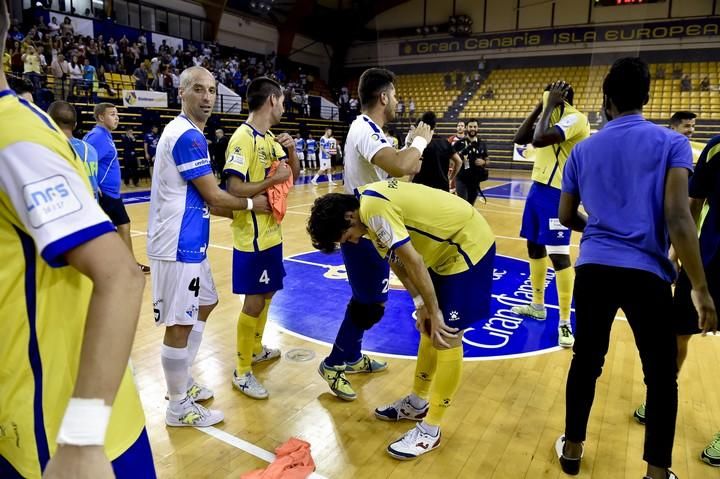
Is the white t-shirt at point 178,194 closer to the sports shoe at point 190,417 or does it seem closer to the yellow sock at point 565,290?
the sports shoe at point 190,417

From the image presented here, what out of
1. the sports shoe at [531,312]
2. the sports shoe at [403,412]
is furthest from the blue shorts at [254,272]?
the sports shoe at [531,312]

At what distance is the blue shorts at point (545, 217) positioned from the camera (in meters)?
4.11

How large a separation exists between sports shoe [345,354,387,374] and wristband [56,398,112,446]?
9.04 feet

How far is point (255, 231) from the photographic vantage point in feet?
10.6

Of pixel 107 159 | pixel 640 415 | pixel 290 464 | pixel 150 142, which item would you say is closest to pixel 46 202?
pixel 290 464

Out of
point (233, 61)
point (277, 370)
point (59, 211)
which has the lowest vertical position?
point (277, 370)

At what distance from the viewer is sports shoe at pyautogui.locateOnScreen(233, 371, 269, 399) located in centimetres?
321

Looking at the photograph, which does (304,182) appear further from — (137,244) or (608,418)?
(608,418)

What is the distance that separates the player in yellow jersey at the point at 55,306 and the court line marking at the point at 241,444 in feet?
5.42

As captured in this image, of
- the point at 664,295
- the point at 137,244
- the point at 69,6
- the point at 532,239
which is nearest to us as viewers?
the point at 664,295

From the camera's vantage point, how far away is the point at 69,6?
19.2 meters

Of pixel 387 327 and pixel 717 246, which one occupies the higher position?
pixel 717 246

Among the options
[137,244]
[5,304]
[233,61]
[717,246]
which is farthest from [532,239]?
[233,61]

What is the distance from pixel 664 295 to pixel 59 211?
2.25 meters
